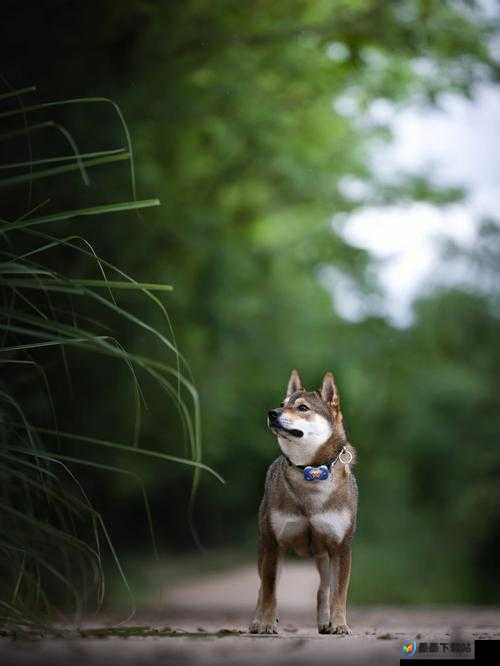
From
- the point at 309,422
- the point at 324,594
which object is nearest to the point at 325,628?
the point at 324,594

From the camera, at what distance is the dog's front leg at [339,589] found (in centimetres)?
226

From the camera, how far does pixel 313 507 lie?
89.6 inches

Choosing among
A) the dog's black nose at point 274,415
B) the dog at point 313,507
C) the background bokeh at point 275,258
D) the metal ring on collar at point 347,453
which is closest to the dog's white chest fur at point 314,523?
the dog at point 313,507

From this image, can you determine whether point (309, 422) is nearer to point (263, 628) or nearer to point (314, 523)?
point (314, 523)

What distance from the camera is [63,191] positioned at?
22.3ft

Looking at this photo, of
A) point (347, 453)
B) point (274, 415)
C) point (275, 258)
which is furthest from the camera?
point (275, 258)

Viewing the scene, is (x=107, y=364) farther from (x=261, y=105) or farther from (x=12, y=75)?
(x=261, y=105)

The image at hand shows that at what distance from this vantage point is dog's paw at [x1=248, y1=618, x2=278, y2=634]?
2287 millimetres

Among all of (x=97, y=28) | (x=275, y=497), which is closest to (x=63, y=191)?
(x=97, y=28)

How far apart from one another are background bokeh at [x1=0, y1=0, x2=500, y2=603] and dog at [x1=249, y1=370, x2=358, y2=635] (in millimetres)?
3572

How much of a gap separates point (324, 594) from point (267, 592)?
0.13 m

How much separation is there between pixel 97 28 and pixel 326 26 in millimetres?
2315

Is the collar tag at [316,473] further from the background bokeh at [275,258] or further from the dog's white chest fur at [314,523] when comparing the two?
the background bokeh at [275,258]

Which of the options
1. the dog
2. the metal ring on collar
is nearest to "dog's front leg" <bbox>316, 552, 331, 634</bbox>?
the dog
